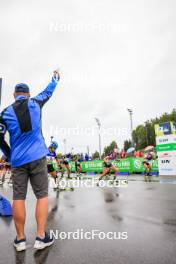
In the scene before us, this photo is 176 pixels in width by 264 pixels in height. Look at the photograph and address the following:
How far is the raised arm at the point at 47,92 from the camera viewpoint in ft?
11.0

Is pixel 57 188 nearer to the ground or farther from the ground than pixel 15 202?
nearer to the ground

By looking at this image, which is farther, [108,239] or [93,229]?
[93,229]

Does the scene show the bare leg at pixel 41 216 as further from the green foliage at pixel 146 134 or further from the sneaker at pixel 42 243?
the green foliage at pixel 146 134

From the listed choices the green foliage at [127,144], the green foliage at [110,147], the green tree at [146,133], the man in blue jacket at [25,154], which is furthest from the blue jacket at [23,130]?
the green foliage at [110,147]

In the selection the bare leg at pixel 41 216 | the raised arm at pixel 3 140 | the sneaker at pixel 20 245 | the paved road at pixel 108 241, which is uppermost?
the raised arm at pixel 3 140

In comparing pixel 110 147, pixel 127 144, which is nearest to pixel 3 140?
pixel 127 144

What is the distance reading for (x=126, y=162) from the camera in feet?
68.5

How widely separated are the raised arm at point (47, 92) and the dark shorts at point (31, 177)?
2.63ft

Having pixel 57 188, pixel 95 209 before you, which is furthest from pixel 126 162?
pixel 95 209

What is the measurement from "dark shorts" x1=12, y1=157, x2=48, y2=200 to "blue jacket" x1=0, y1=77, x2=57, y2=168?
69 mm

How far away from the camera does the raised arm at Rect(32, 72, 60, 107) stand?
334 cm

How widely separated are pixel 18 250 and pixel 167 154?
607 inches

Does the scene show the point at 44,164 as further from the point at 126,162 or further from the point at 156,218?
the point at 126,162

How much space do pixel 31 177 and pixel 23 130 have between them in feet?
2.00
